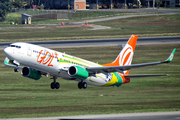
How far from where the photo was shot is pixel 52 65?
178 ft

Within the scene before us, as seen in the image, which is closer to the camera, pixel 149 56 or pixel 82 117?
pixel 82 117

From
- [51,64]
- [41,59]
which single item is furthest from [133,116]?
[41,59]

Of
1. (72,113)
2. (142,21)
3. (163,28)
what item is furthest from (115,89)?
(142,21)

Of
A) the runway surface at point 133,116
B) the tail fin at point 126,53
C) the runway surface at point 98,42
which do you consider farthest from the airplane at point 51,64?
the runway surface at point 98,42

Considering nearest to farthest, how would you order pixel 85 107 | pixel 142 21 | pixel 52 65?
pixel 52 65
pixel 85 107
pixel 142 21

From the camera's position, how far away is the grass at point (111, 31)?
140500mm

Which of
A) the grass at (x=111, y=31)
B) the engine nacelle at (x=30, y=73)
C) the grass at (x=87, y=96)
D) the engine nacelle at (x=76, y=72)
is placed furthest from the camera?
the grass at (x=111, y=31)

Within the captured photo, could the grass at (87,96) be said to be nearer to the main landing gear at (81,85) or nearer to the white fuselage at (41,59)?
the main landing gear at (81,85)

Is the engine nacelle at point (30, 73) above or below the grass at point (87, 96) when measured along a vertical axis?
above

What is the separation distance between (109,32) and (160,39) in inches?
1154

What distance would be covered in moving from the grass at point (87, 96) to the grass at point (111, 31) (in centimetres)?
3816

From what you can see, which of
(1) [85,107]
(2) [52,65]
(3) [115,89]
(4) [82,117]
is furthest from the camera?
(3) [115,89]

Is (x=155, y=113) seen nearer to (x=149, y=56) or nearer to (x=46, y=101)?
(x=46, y=101)

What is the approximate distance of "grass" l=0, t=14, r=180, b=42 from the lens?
140m
